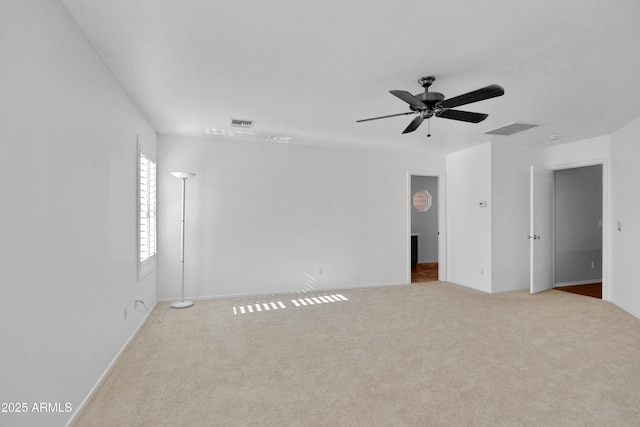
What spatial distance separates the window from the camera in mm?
3642

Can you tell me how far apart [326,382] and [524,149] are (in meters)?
5.30

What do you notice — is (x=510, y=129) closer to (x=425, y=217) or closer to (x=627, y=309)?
(x=627, y=309)

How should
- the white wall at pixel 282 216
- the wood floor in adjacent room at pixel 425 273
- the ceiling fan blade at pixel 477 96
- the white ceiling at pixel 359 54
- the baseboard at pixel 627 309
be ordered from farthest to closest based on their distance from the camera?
the wood floor in adjacent room at pixel 425 273 → the white wall at pixel 282 216 → the baseboard at pixel 627 309 → the ceiling fan blade at pixel 477 96 → the white ceiling at pixel 359 54

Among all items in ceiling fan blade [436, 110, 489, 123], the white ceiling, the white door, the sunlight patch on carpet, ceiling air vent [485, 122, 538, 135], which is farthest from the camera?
the white door

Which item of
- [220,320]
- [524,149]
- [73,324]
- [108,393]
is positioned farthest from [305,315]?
[524,149]

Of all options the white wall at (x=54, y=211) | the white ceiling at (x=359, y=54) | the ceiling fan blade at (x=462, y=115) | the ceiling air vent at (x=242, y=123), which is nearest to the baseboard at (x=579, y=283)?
the white ceiling at (x=359, y=54)

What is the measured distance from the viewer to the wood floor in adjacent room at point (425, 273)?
657 centimetres

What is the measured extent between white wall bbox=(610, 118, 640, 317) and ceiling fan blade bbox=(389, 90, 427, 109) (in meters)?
3.42

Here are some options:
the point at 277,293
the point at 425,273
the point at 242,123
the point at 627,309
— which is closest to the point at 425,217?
the point at 425,273

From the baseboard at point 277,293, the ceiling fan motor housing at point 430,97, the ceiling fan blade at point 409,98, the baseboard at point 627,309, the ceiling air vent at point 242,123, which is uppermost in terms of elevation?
the ceiling air vent at point 242,123

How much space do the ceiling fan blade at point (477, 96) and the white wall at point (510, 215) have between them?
324cm

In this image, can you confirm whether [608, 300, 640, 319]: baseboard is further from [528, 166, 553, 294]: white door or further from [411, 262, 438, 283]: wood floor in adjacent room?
[411, 262, 438, 283]: wood floor in adjacent room

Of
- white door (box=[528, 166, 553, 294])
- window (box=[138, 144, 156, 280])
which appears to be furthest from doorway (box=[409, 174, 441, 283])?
window (box=[138, 144, 156, 280])

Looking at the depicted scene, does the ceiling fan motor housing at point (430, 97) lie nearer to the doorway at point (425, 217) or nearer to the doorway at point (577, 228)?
the doorway at point (577, 228)
